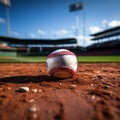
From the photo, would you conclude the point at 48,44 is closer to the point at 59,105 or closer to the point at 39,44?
the point at 39,44

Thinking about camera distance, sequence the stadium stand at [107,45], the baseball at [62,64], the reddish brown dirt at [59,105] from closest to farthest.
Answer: the reddish brown dirt at [59,105] → the baseball at [62,64] → the stadium stand at [107,45]

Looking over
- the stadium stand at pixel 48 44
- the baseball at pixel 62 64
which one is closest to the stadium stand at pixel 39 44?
the stadium stand at pixel 48 44

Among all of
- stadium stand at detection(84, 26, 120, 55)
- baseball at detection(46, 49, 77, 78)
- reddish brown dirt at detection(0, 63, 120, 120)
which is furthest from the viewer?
stadium stand at detection(84, 26, 120, 55)

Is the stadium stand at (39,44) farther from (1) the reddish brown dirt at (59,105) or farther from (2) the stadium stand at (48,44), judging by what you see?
(1) the reddish brown dirt at (59,105)

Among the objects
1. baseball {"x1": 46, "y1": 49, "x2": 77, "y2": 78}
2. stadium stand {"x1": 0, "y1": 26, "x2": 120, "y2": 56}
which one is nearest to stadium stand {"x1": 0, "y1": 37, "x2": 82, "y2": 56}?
stadium stand {"x1": 0, "y1": 26, "x2": 120, "y2": 56}

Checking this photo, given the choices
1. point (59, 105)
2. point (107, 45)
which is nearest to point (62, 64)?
point (59, 105)

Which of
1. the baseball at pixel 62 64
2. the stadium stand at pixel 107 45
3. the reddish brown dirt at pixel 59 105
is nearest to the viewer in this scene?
the reddish brown dirt at pixel 59 105

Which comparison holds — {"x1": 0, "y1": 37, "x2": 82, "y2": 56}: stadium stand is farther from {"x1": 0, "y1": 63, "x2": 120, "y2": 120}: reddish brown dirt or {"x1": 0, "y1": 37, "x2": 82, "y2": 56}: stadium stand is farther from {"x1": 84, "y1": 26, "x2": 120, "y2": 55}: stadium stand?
{"x1": 0, "y1": 63, "x2": 120, "y2": 120}: reddish brown dirt

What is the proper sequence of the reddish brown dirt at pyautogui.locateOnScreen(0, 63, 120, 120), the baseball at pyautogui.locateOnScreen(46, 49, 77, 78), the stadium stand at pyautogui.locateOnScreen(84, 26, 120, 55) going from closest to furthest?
the reddish brown dirt at pyautogui.locateOnScreen(0, 63, 120, 120) → the baseball at pyautogui.locateOnScreen(46, 49, 77, 78) → the stadium stand at pyautogui.locateOnScreen(84, 26, 120, 55)

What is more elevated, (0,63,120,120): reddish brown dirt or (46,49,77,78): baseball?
(46,49,77,78): baseball

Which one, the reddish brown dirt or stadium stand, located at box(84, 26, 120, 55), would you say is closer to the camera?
the reddish brown dirt
